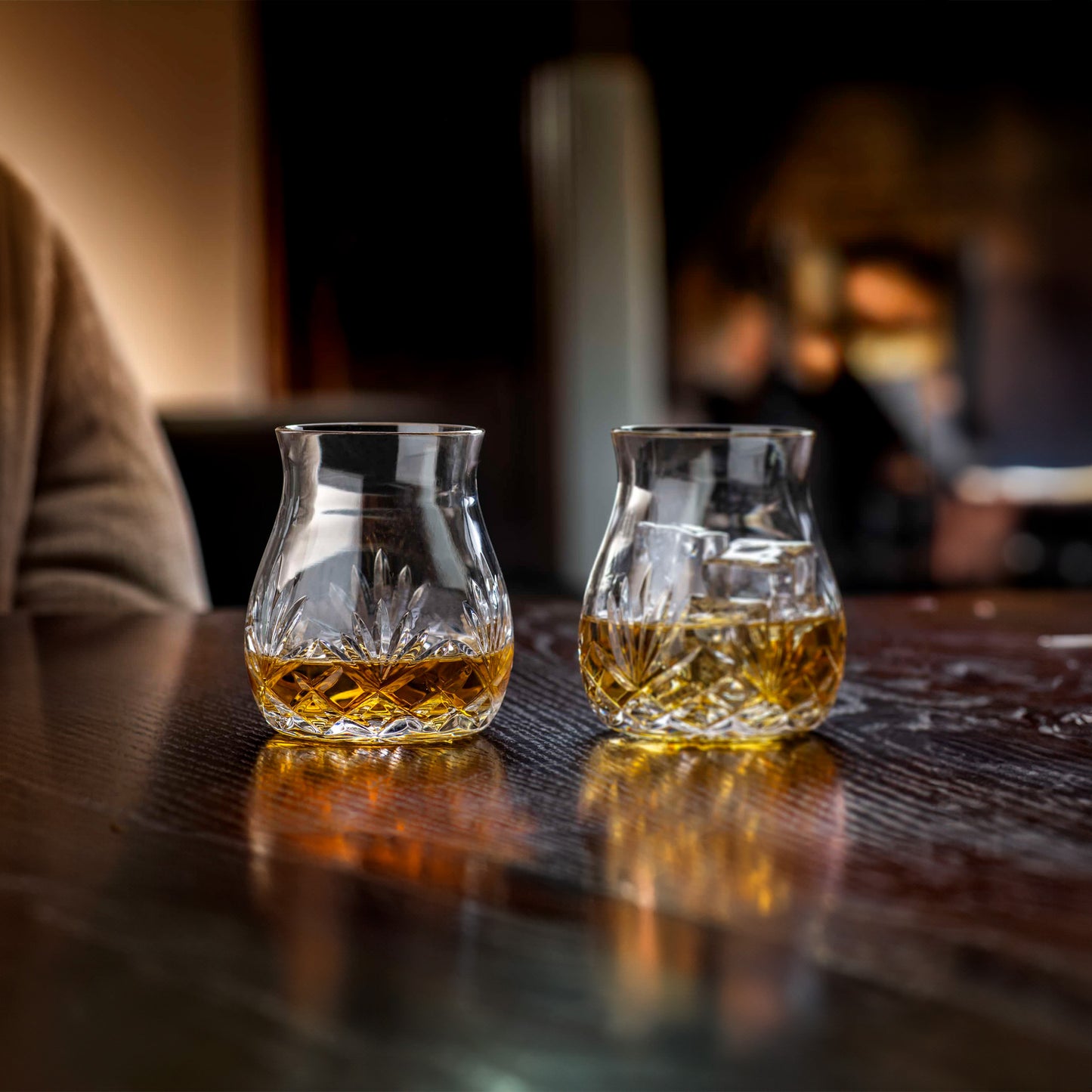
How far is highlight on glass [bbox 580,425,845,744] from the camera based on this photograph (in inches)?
21.7

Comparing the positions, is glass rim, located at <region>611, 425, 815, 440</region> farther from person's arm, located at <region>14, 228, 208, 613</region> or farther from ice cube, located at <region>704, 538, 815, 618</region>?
person's arm, located at <region>14, 228, 208, 613</region>

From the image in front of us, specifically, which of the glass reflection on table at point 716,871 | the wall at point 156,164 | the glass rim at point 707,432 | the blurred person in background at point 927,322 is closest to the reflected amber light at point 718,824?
the glass reflection on table at point 716,871

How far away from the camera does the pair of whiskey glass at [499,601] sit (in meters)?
0.55

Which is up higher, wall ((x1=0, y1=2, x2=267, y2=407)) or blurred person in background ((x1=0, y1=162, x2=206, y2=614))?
wall ((x1=0, y1=2, x2=267, y2=407))

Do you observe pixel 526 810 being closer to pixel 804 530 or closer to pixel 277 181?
pixel 804 530

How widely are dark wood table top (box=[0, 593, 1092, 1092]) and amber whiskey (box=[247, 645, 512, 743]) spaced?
0.05ft

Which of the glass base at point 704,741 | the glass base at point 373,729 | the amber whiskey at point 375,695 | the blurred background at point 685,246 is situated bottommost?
the glass base at point 704,741

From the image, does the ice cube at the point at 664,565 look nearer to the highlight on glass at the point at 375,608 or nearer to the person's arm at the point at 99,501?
the highlight on glass at the point at 375,608

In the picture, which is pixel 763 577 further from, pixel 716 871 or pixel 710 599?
pixel 716 871

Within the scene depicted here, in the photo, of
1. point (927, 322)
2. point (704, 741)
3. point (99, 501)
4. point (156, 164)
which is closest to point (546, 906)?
point (704, 741)

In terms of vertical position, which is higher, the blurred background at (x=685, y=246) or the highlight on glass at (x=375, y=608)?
the blurred background at (x=685, y=246)

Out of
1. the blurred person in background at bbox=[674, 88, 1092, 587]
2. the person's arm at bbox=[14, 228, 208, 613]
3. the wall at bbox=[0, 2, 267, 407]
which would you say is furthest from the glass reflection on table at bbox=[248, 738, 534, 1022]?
the blurred person in background at bbox=[674, 88, 1092, 587]

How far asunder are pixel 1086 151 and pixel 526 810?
457 cm

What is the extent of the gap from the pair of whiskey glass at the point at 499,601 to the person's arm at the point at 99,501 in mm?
858
